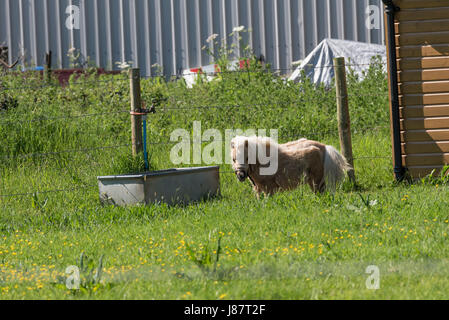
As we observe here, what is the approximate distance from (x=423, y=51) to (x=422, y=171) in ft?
4.69

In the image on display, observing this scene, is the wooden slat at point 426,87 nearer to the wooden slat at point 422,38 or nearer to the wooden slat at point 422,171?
the wooden slat at point 422,38

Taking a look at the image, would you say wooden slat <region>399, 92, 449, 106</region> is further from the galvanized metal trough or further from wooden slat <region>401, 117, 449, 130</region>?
the galvanized metal trough

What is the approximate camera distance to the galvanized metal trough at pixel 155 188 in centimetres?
683

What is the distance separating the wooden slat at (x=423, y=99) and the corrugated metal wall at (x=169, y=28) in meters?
7.05

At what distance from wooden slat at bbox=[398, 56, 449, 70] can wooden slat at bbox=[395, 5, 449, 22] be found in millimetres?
480

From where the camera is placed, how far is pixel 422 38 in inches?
305

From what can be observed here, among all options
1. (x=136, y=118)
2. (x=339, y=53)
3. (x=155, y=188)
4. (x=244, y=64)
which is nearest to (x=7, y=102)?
(x=136, y=118)

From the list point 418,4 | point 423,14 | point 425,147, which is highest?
point 418,4

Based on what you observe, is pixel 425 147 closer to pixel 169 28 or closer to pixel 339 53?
pixel 339 53

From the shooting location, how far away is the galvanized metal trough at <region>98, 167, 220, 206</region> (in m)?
6.83

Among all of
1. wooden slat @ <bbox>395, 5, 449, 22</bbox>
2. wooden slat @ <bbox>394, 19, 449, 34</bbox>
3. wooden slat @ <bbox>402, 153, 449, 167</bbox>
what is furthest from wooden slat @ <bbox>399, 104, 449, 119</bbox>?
wooden slat @ <bbox>395, 5, 449, 22</bbox>

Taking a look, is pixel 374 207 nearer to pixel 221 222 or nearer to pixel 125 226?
pixel 221 222
